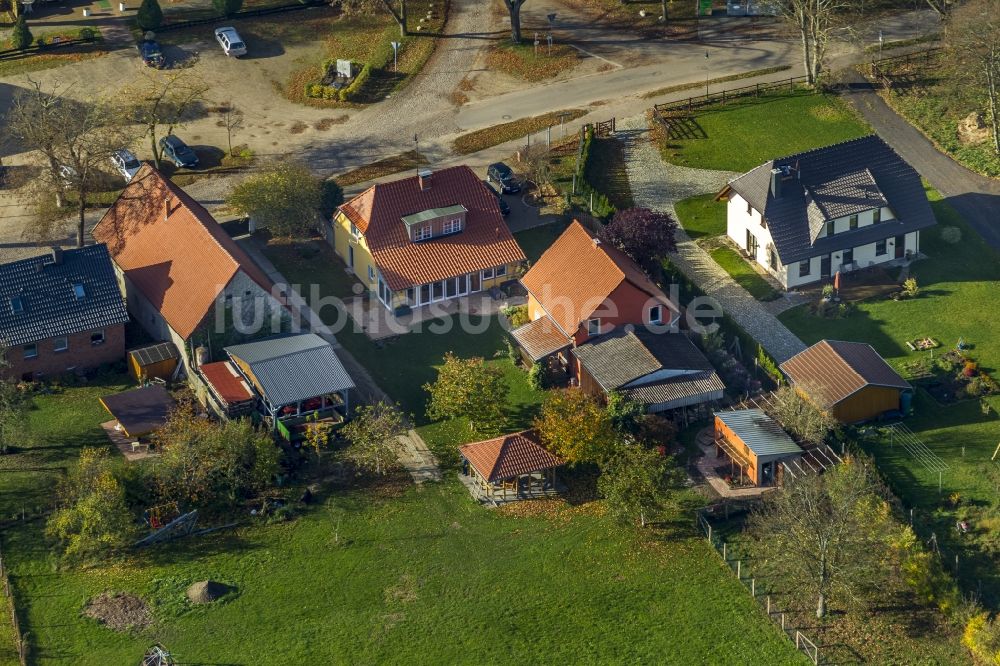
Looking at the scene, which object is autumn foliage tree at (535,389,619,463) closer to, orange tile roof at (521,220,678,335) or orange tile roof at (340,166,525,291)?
orange tile roof at (521,220,678,335)

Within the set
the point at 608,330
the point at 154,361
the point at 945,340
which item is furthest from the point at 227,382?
the point at 945,340

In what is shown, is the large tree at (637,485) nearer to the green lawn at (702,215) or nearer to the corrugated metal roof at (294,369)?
the corrugated metal roof at (294,369)

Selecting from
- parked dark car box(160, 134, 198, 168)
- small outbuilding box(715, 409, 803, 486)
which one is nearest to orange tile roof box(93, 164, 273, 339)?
parked dark car box(160, 134, 198, 168)

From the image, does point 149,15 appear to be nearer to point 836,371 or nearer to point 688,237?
point 688,237

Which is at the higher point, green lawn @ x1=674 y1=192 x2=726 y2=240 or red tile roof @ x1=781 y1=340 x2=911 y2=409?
green lawn @ x1=674 y1=192 x2=726 y2=240

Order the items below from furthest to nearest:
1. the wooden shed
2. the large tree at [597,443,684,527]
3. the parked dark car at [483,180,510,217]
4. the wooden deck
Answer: the parked dark car at [483,180,510,217] → the wooden shed → the wooden deck → the large tree at [597,443,684,527]

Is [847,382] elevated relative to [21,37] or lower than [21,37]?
lower

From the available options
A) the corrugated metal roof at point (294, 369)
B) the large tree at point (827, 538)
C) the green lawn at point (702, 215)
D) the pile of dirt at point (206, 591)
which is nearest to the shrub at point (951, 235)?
the green lawn at point (702, 215)

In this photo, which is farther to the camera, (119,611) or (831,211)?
(831,211)
